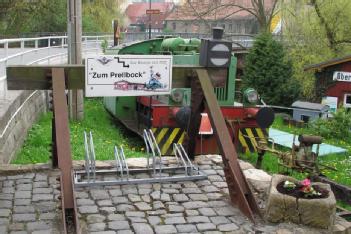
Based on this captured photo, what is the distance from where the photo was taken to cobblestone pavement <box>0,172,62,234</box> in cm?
509

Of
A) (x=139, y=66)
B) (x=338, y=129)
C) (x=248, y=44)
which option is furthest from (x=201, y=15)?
(x=139, y=66)

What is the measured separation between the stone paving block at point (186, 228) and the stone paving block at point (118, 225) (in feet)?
1.71

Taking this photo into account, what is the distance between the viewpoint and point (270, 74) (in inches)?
853

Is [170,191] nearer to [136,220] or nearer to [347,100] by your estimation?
[136,220]

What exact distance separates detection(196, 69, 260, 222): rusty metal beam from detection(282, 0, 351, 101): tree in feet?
53.7

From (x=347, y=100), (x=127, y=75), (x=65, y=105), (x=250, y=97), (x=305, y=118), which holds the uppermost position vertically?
(x=127, y=75)

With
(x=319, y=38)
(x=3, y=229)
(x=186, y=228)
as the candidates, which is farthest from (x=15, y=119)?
(x=319, y=38)

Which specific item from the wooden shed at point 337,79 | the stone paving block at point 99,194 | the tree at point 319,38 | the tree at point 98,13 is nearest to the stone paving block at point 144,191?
the stone paving block at point 99,194

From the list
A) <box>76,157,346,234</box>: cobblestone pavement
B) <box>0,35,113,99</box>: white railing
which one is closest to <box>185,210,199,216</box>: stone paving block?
<box>76,157,346,234</box>: cobblestone pavement

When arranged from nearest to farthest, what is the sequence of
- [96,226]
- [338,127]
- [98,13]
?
[96,226] → [338,127] → [98,13]

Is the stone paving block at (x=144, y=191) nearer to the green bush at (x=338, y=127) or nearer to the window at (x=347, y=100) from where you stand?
the green bush at (x=338, y=127)

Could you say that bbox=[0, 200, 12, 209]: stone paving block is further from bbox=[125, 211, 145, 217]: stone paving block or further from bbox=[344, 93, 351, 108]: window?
bbox=[344, 93, 351, 108]: window

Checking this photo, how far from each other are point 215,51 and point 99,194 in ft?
7.45

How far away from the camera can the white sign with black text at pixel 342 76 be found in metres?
18.3
